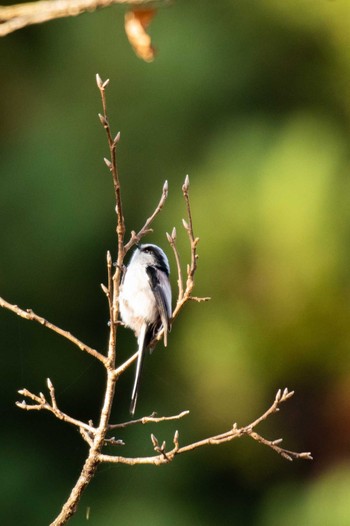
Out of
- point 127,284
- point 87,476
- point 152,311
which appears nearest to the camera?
point 87,476

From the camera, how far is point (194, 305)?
484cm

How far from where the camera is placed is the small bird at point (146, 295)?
1.92 metres

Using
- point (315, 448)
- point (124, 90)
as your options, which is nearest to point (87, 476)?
point (315, 448)

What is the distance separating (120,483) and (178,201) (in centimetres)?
164

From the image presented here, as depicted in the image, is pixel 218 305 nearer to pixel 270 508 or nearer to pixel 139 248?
pixel 270 508

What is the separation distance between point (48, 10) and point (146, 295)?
4.44 ft

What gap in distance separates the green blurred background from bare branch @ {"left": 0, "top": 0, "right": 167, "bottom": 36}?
12.4 feet

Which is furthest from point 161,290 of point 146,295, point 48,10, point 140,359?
point 48,10

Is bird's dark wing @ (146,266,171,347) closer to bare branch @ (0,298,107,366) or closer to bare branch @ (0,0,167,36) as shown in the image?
bare branch @ (0,298,107,366)

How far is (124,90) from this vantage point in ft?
17.9

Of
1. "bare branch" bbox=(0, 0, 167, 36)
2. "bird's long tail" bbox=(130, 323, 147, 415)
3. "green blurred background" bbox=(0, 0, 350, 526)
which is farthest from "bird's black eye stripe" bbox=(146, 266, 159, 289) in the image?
"green blurred background" bbox=(0, 0, 350, 526)

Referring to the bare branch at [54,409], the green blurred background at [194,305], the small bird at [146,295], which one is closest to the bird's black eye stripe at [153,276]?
the small bird at [146,295]

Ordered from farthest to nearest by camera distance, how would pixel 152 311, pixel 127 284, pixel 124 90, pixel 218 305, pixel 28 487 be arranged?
1. pixel 124 90
2. pixel 218 305
3. pixel 28 487
4. pixel 127 284
5. pixel 152 311

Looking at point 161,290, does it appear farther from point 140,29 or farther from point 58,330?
point 140,29
